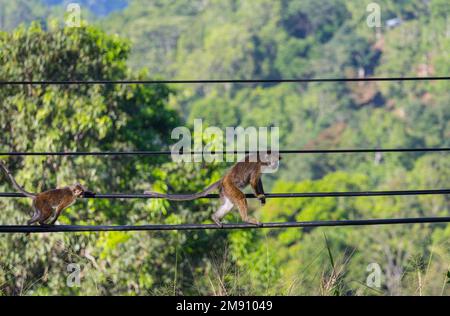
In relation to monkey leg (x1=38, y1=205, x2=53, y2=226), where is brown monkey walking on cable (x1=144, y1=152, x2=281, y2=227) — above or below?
above

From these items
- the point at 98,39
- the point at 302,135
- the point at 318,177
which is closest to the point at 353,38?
the point at 302,135

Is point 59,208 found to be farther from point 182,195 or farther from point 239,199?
point 239,199

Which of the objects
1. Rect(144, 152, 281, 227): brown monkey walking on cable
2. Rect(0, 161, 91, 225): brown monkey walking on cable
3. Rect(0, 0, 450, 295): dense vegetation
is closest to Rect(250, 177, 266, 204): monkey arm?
Rect(144, 152, 281, 227): brown monkey walking on cable

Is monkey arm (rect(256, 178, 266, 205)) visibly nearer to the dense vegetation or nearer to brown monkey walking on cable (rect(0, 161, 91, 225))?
the dense vegetation

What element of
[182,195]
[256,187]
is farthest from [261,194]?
[182,195]

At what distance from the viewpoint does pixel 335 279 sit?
5.32 metres

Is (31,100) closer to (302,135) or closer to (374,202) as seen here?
(374,202)

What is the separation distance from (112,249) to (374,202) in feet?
108

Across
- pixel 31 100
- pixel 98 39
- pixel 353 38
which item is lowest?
pixel 31 100

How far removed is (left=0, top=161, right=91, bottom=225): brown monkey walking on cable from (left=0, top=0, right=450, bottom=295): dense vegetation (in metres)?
0.45

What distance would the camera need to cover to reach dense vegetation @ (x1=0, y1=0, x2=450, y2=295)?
12.5m

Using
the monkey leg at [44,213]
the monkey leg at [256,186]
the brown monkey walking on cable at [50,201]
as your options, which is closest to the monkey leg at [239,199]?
the monkey leg at [256,186]

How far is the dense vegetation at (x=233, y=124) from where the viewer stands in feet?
41.1

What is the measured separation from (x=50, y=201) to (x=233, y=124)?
194 ft
